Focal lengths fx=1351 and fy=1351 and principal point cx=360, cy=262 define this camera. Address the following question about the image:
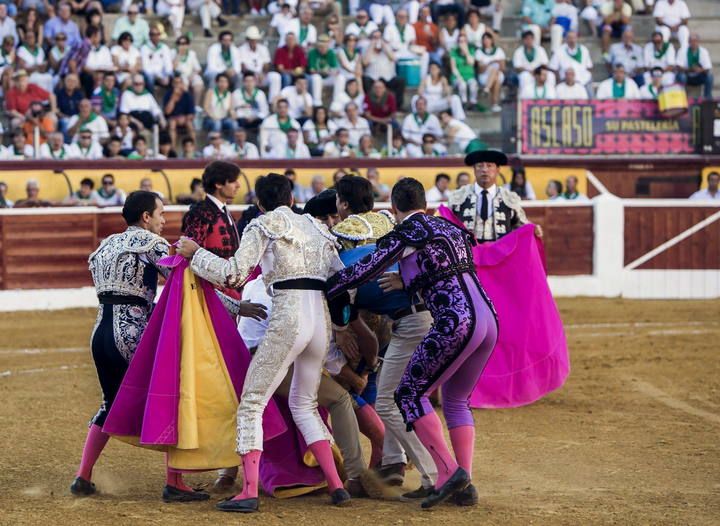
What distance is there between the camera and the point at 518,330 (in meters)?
8.28

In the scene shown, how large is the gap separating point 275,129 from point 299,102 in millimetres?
657

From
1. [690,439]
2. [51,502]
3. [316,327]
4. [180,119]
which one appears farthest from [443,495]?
[180,119]

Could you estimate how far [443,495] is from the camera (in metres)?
5.54

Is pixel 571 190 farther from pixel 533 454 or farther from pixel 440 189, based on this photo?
pixel 533 454

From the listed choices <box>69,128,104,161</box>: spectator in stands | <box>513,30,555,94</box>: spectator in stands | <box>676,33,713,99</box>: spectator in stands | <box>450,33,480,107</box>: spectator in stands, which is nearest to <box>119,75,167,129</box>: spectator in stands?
<box>69,128,104,161</box>: spectator in stands

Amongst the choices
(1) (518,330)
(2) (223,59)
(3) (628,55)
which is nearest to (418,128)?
(2) (223,59)

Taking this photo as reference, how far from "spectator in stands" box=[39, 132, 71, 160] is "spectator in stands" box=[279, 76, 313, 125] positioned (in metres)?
2.78

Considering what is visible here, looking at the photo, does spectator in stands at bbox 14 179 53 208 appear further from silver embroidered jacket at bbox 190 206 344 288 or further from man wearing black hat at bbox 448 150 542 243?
silver embroidered jacket at bbox 190 206 344 288

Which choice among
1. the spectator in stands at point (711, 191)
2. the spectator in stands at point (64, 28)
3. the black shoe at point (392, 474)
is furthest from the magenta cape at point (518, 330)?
the spectator in stands at point (64, 28)

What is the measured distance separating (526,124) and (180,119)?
427cm

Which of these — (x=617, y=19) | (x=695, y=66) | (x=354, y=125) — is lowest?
(x=354, y=125)

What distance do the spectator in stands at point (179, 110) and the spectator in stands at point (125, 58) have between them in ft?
1.76

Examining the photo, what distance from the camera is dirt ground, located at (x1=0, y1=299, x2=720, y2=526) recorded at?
5.53 meters

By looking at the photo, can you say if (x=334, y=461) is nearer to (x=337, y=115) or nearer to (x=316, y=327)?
(x=316, y=327)
